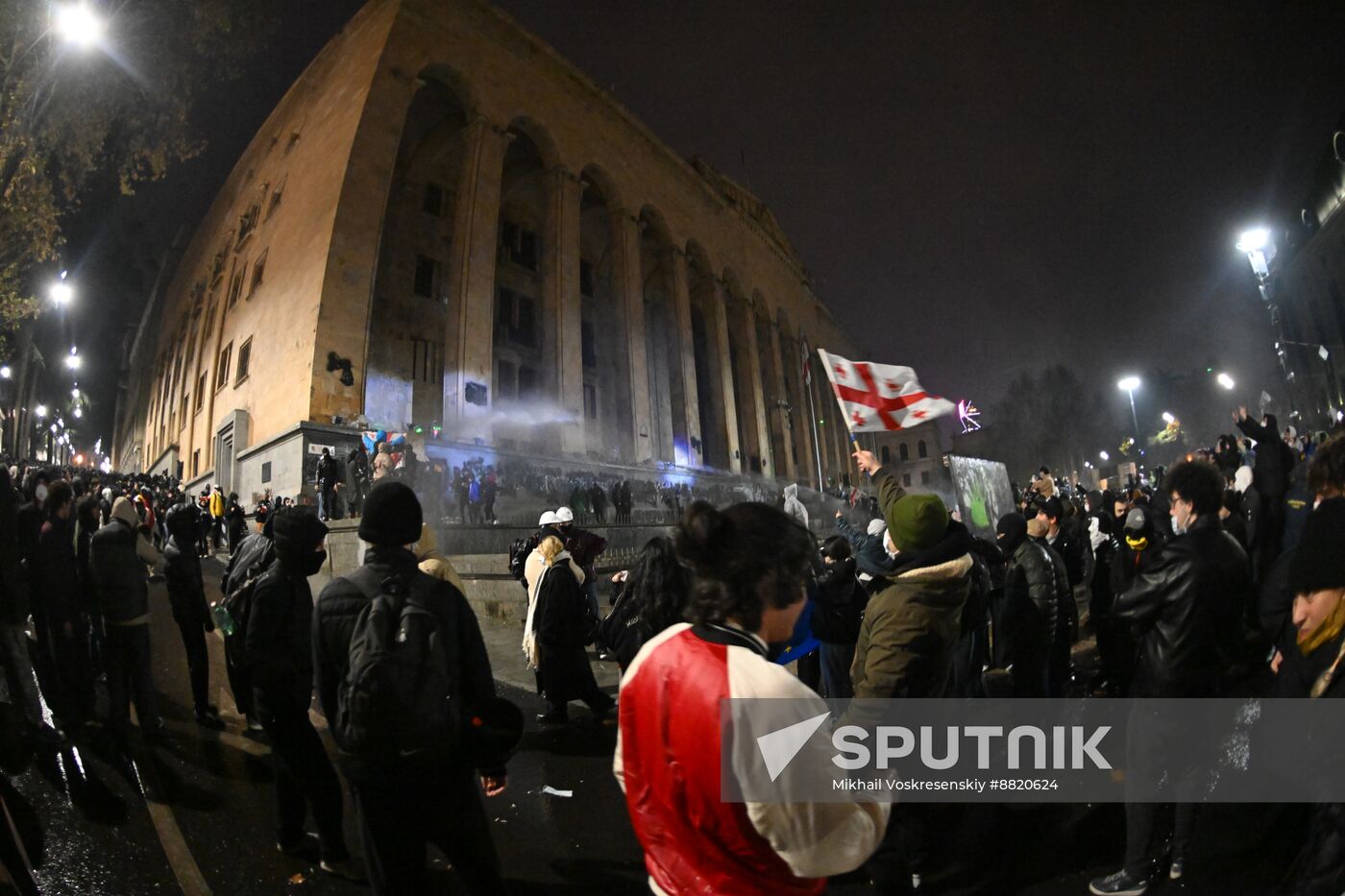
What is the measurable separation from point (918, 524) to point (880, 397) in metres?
5.92

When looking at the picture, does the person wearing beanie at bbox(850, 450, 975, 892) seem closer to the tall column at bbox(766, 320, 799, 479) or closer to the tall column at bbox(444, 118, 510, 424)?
the tall column at bbox(444, 118, 510, 424)

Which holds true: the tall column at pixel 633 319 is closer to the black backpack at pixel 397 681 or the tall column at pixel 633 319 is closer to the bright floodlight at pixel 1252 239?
the black backpack at pixel 397 681

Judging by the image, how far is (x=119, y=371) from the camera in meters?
62.9

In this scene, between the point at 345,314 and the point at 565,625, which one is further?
the point at 345,314

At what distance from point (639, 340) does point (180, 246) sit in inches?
1595

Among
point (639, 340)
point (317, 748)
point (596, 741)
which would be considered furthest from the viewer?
point (639, 340)

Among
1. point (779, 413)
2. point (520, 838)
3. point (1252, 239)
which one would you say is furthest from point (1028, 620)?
point (779, 413)

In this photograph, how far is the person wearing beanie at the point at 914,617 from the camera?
2406 mm

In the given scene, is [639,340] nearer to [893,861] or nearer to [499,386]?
[499,386]

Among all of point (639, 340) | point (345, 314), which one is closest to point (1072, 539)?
point (345, 314)

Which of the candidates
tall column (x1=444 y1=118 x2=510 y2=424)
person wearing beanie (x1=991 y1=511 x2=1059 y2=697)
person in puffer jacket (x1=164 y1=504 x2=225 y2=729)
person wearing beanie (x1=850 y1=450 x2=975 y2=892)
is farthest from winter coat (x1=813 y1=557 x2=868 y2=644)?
tall column (x1=444 y1=118 x2=510 y2=424)

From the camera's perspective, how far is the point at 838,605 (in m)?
4.04

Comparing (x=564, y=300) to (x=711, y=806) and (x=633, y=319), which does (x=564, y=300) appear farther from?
(x=711, y=806)

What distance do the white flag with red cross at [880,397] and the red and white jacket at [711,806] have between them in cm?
694
